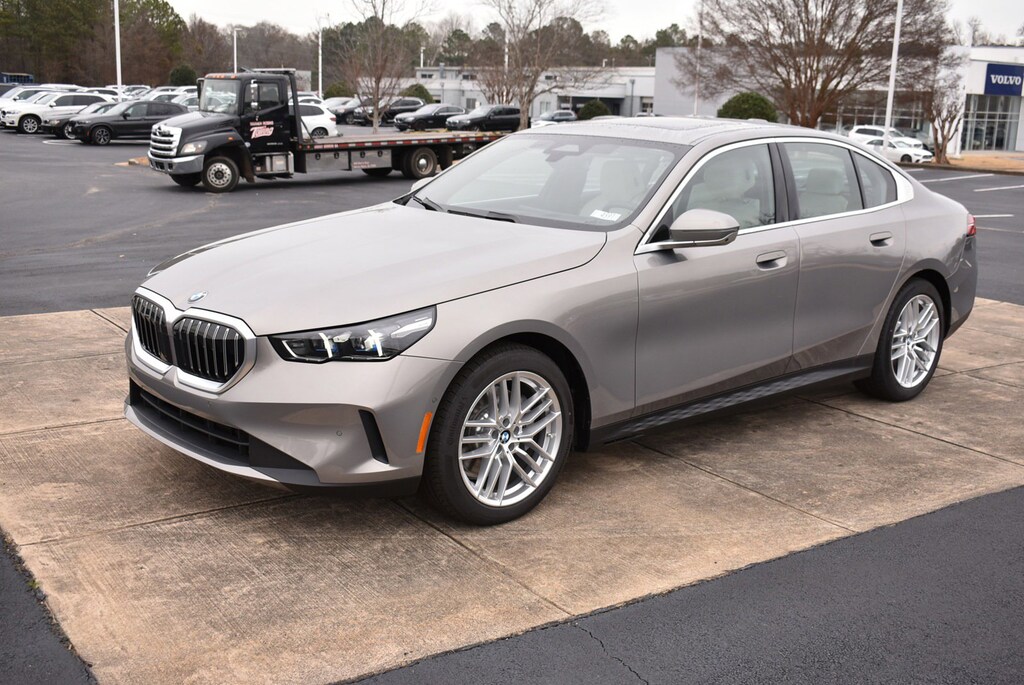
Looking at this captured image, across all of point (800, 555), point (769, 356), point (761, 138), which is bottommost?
point (800, 555)

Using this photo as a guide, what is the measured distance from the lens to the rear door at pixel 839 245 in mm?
5879

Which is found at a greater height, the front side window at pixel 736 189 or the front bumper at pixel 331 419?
the front side window at pixel 736 189

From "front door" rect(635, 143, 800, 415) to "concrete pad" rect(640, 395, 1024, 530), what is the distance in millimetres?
454

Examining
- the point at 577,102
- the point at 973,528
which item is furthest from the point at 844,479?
the point at 577,102

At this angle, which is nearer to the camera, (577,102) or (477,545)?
(477,545)

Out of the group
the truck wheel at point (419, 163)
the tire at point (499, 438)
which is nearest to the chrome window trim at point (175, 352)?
the tire at point (499, 438)

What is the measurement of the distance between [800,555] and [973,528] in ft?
3.09

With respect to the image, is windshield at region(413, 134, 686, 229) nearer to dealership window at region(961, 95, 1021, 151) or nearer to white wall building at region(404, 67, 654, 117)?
dealership window at region(961, 95, 1021, 151)

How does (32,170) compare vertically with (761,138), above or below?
below

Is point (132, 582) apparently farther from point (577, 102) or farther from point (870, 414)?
point (577, 102)

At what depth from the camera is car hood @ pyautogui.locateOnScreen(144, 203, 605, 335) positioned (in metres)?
4.32

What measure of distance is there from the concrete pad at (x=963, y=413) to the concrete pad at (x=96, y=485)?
373 cm

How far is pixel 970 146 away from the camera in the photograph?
58719mm

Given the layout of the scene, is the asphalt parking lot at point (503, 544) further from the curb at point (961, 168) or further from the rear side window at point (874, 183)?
the curb at point (961, 168)
